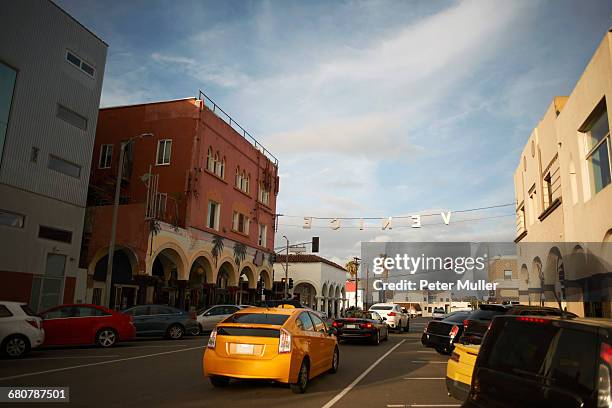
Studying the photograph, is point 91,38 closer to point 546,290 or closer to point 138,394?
point 138,394

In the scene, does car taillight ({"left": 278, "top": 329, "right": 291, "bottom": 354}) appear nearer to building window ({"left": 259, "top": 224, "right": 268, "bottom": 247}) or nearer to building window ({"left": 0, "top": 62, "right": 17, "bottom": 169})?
building window ({"left": 0, "top": 62, "right": 17, "bottom": 169})

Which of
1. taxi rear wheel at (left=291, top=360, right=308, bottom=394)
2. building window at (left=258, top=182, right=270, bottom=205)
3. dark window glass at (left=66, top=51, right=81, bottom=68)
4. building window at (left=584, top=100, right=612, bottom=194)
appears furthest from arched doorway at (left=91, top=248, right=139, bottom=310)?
building window at (left=584, top=100, right=612, bottom=194)

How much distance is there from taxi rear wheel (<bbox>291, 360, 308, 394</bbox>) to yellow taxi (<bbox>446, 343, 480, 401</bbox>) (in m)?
2.53

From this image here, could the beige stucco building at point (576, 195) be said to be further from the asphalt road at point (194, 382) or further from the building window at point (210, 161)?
the building window at point (210, 161)

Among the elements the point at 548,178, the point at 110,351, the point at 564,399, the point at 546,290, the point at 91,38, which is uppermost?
the point at 91,38

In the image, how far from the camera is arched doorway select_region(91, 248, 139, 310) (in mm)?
26453

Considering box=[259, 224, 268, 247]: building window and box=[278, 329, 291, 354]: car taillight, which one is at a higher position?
box=[259, 224, 268, 247]: building window

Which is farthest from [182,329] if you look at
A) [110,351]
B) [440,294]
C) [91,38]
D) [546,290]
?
[440,294]

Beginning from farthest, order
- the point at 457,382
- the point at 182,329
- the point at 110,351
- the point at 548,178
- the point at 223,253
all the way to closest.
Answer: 1. the point at 223,253
2. the point at 548,178
3. the point at 182,329
4. the point at 110,351
5. the point at 457,382

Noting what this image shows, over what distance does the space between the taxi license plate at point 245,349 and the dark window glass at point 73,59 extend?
2136cm

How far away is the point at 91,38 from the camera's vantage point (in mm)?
26109

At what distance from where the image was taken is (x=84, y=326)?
1617 cm

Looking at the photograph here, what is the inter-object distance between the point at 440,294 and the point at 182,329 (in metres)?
96.6

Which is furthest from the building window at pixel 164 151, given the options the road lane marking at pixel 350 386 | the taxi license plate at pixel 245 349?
the taxi license plate at pixel 245 349
